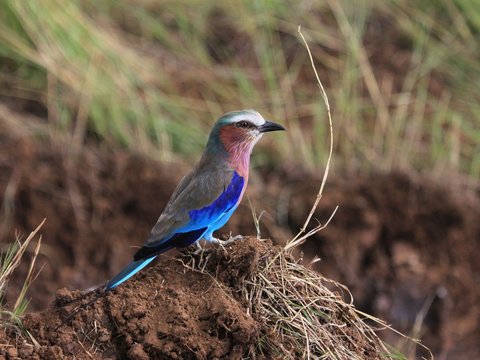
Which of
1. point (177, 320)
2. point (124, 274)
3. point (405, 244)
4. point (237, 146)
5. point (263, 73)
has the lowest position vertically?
point (405, 244)

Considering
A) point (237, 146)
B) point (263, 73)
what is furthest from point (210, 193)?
point (263, 73)

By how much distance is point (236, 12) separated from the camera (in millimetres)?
11016

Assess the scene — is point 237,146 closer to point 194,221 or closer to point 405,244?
point 194,221

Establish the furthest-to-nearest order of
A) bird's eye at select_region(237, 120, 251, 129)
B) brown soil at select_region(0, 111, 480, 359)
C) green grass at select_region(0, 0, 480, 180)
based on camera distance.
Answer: green grass at select_region(0, 0, 480, 180)
brown soil at select_region(0, 111, 480, 359)
bird's eye at select_region(237, 120, 251, 129)

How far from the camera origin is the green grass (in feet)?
31.2

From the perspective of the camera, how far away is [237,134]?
18.1ft

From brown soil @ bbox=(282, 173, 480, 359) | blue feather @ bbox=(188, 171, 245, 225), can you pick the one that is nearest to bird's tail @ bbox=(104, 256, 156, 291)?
blue feather @ bbox=(188, 171, 245, 225)

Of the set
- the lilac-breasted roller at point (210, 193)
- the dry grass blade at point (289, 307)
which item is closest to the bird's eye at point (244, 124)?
the lilac-breasted roller at point (210, 193)

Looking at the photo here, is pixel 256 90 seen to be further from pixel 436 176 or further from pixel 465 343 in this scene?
pixel 465 343

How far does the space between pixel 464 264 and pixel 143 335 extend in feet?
17.0

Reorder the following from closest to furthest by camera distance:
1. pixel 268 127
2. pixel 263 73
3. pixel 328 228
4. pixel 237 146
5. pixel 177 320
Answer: pixel 177 320
pixel 237 146
pixel 268 127
pixel 328 228
pixel 263 73

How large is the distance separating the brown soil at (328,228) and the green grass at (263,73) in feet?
1.34

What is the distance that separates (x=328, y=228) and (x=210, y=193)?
4000 millimetres

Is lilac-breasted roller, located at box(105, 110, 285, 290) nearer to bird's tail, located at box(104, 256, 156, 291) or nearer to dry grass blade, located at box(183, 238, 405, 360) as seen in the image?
bird's tail, located at box(104, 256, 156, 291)
